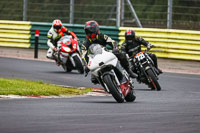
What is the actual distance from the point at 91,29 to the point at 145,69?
3.83m

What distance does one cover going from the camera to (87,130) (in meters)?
7.48

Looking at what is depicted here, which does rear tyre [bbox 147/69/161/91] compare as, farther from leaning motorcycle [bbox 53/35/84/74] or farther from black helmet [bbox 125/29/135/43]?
leaning motorcycle [bbox 53/35/84/74]

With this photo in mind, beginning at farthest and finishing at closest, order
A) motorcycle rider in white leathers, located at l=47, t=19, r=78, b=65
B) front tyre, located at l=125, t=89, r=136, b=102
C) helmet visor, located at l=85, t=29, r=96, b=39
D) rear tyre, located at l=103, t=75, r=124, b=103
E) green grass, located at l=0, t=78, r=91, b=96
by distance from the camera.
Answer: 1. motorcycle rider in white leathers, located at l=47, t=19, r=78, b=65
2. green grass, located at l=0, t=78, r=91, b=96
3. helmet visor, located at l=85, t=29, r=96, b=39
4. front tyre, located at l=125, t=89, r=136, b=102
5. rear tyre, located at l=103, t=75, r=124, b=103

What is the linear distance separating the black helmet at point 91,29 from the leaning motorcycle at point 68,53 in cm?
742

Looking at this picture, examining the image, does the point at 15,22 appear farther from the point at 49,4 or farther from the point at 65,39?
the point at 65,39

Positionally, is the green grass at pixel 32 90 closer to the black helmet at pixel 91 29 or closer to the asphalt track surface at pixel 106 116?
the asphalt track surface at pixel 106 116

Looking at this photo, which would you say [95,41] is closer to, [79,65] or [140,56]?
[140,56]

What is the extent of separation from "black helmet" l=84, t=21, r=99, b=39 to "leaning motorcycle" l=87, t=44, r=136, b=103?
60 cm

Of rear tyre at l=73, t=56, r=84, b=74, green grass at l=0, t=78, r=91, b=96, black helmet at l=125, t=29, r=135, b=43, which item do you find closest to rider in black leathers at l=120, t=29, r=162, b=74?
black helmet at l=125, t=29, r=135, b=43

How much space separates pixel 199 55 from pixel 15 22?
898 centimetres

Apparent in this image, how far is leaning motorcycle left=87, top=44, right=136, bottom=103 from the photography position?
A: 456 inches

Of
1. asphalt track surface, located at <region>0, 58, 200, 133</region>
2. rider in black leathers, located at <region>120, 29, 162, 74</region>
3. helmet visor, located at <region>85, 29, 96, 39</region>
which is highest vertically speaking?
helmet visor, located at <region>85, 29, 96, 39</region>

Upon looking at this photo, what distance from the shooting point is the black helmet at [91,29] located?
12547 mm

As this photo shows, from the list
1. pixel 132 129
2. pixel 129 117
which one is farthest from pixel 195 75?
pixel 132 129
